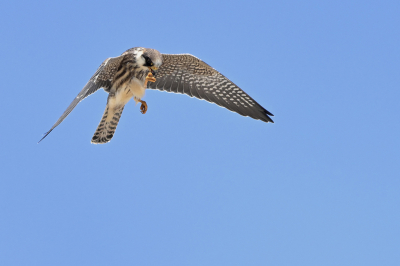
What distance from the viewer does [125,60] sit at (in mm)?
7754

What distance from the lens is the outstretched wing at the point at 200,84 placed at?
28.6ft

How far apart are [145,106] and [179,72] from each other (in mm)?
1612

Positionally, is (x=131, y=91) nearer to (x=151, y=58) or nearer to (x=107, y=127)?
(x=151, y=58)

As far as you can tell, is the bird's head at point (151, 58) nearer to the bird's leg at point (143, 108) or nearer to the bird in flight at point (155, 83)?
the bird in flight at point (155, 83)

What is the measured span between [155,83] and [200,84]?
0.89 metres

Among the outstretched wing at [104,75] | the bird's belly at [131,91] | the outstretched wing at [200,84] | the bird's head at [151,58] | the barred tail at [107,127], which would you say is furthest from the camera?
the outstretched wing at [200,84]

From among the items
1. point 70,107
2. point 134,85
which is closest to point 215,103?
point 134,85

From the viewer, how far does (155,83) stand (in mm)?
8844

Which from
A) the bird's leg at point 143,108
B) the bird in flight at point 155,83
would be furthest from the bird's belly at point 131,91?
the bird's leg at point 143,108


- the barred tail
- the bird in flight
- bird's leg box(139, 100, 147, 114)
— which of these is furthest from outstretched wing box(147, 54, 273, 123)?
bird's leg box(139, 100, 147, 114)

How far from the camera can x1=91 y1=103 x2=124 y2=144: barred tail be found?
8.40 meters

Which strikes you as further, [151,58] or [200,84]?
[200,84]

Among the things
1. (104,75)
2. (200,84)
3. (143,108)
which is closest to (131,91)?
(143,108)

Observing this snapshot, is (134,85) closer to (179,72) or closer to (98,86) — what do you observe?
(98,86)
